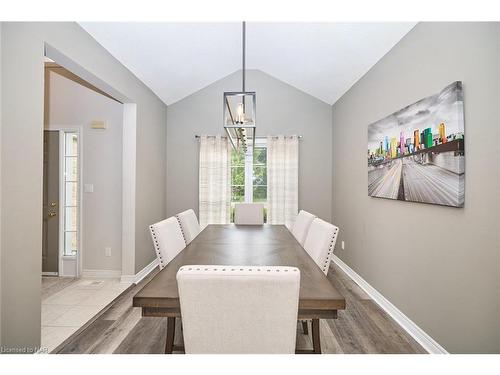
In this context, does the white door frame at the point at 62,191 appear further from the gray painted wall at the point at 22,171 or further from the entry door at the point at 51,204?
the gray painted wall at the point at 22,171

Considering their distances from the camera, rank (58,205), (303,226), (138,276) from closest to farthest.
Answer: (303,226) → (138,276) → (58,205)

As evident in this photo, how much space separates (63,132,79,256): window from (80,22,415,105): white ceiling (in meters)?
1.28

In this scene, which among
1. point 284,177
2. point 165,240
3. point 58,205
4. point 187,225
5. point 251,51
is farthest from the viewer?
point 284,177

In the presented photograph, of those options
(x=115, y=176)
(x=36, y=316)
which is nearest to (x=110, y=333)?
(x=36, y=316)

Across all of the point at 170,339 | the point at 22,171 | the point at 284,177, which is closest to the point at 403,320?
the point at 170,339

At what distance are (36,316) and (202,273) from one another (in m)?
1.58

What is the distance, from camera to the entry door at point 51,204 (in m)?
3.47

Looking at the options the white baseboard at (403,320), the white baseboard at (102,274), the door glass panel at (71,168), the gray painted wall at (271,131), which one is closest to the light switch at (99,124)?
the door glass panel at (71,168)

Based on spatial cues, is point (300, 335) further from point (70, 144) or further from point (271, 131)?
point (70, 144)

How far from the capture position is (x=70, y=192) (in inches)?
139

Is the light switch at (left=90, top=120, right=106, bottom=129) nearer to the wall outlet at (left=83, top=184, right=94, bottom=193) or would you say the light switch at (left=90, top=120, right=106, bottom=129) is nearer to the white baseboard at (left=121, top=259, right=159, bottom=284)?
the wall outlet at (left=83, top=184, right=94, bottom=193)

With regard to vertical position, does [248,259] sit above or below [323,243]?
below

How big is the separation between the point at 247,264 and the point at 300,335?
2.94 feet

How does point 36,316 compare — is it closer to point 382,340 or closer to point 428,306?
point 382,340
